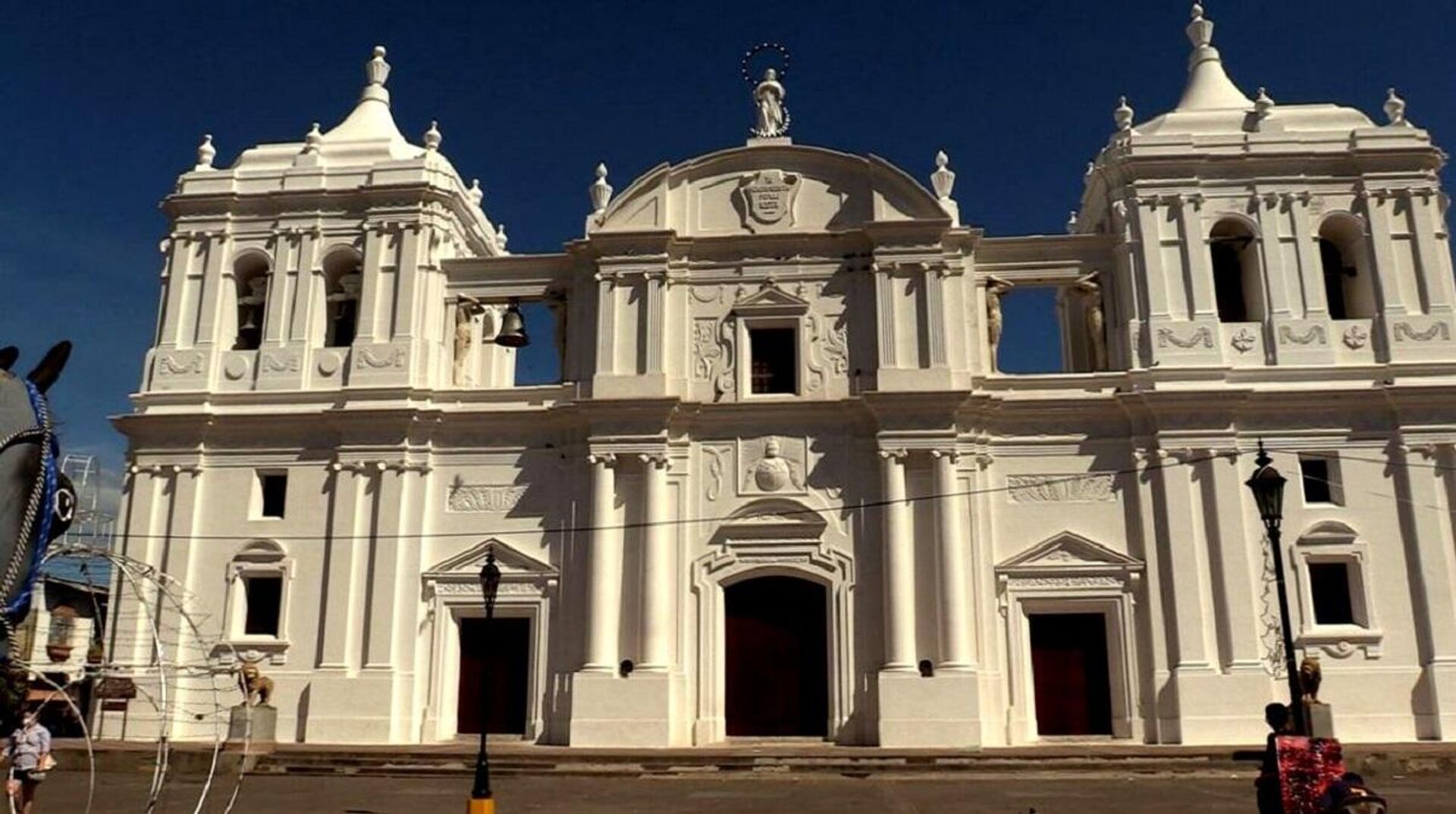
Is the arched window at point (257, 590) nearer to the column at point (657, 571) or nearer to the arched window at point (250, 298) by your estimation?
the arched window at point (250, 298)

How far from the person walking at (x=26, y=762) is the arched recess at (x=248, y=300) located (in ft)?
45.9

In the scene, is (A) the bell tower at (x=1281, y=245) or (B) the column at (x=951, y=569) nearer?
(B) the column at (x=951, y=569)

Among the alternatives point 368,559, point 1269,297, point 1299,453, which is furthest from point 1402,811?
point 368,559

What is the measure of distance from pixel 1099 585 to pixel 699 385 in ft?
29.9

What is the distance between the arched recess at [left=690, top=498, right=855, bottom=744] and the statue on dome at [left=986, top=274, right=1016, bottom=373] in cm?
556

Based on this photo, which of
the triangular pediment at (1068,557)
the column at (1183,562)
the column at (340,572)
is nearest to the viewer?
the column at (1183,562)

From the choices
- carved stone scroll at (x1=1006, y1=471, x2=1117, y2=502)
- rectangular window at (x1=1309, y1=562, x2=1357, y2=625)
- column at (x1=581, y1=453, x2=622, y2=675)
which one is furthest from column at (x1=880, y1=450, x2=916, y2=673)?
rectangular window at (x1=1309, y1=562, x2=1357, y2=625)

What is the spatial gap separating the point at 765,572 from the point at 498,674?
5928mm

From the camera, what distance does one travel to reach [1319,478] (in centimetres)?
2330

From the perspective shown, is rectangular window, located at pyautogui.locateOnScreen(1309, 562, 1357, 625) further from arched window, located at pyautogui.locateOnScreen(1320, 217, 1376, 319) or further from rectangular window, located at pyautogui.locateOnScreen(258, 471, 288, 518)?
rectangular window, located at pyautogui.locateOnScreen(258, 471, 288, 518)

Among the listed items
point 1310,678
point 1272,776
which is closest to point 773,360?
point 1310,678

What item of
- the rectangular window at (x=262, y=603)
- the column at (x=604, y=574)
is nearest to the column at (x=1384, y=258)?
the column at (x=604, y=574)

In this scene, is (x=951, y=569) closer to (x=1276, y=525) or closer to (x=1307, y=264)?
(x=1276, y=525)

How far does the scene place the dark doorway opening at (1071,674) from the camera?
2295 centimetres
